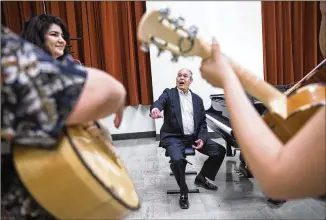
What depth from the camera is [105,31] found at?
4.59 m

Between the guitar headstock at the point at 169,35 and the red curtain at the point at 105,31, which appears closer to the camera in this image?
the guitar headstock at the point at 169,35

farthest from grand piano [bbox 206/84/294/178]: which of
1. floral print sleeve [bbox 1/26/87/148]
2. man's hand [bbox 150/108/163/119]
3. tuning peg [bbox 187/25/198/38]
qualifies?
floral print sleeve [bbox 1/26/87/148]

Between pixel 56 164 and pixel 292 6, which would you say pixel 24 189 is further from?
pixel 292 6

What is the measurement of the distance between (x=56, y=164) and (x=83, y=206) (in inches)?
5.2

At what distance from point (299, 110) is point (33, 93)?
2.09 ft

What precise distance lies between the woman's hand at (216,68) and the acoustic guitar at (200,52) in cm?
2

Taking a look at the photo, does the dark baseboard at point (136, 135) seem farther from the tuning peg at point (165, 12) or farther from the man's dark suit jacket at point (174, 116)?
the tuning peg at point (165, 12)

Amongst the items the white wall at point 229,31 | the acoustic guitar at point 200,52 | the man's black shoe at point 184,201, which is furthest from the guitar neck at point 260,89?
the white wall at point 229,31

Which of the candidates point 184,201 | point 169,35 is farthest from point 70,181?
point 184,201

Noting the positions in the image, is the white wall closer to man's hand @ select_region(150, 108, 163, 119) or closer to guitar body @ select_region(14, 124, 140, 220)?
man's hand @ select_region(150, 108, 163, 119)

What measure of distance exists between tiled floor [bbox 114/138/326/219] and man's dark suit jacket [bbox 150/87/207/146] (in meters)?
0.52

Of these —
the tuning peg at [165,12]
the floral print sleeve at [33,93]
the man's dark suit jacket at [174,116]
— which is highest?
the tuning peg at [165,12]

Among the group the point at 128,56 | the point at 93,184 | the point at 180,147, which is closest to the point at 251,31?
the point at 128,56

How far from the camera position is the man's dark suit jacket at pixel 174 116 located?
2.81 meters
